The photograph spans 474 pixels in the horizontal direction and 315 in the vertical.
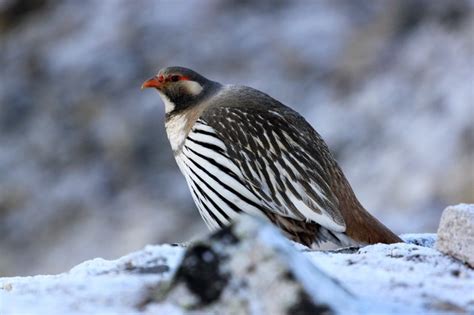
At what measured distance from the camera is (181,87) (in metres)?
9.36

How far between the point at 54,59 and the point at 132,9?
5.49 feet

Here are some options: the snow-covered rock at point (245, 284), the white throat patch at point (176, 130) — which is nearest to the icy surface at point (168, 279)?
the snow-covered rock at point (245, 284)

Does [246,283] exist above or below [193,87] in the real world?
below

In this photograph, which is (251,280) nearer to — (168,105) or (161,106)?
(168,105)

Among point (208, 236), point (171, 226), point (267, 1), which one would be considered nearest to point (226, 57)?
point (267, 1)

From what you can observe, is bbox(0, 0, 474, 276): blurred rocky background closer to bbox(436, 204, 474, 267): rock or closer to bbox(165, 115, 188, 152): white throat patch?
bbox(165, 115, 188, 152): white throat patch

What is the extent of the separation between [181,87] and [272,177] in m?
1.66

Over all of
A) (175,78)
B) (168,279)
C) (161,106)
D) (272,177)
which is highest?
(161,106)

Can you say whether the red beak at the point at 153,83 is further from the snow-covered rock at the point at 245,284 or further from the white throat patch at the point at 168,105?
the snow-covered rock at the point at 245,284

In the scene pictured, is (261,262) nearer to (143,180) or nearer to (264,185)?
(264,185)

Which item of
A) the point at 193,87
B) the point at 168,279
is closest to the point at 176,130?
the point at 193,87

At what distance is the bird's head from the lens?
9203 mm

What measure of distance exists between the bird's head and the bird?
0.67m

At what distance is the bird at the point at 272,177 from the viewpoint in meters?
7.96
